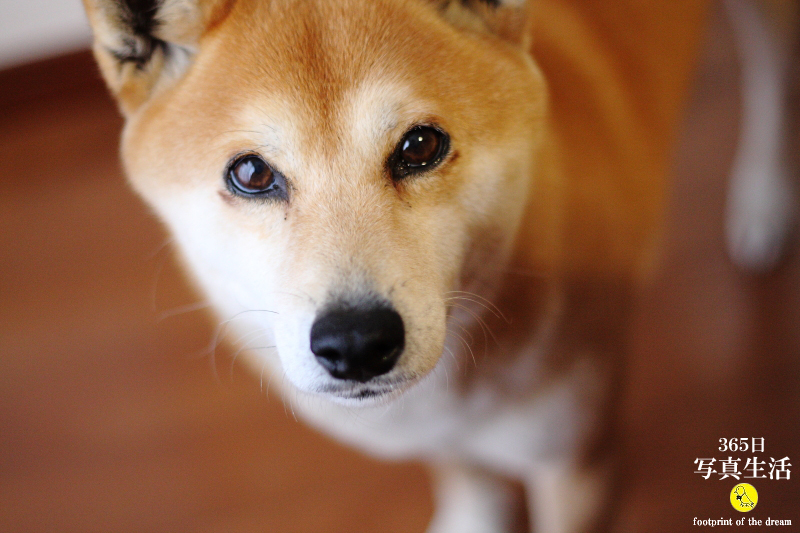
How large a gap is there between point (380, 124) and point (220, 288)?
1.13 ft

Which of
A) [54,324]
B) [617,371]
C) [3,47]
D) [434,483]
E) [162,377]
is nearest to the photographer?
[617,371]

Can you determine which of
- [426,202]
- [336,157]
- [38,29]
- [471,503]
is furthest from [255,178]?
[38,29]

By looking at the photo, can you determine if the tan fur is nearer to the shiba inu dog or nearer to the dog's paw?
the shiba inu dog

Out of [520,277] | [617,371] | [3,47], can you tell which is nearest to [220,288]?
[520,277]

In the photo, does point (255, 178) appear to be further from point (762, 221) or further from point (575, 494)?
point (762, 221)

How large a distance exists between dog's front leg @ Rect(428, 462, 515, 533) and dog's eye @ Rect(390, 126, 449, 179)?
0.80 meters

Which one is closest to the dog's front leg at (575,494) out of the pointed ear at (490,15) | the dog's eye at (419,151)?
the dog's eye at (419,151)

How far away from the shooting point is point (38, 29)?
222 centimetres

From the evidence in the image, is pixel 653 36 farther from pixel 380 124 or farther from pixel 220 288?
pixel 220 288

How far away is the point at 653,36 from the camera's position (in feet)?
4.33

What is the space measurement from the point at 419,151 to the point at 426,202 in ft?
0.21

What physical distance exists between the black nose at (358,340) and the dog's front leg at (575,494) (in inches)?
22.6

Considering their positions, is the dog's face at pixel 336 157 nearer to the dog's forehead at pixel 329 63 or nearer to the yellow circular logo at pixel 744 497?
the dog's forehead at pixel 329 63

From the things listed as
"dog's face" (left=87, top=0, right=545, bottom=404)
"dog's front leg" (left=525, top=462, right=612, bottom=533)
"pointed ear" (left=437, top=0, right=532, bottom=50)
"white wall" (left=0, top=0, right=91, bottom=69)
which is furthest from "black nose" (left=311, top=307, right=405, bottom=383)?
"white wall" (left=0, top=0, right=91, bottom=69)
